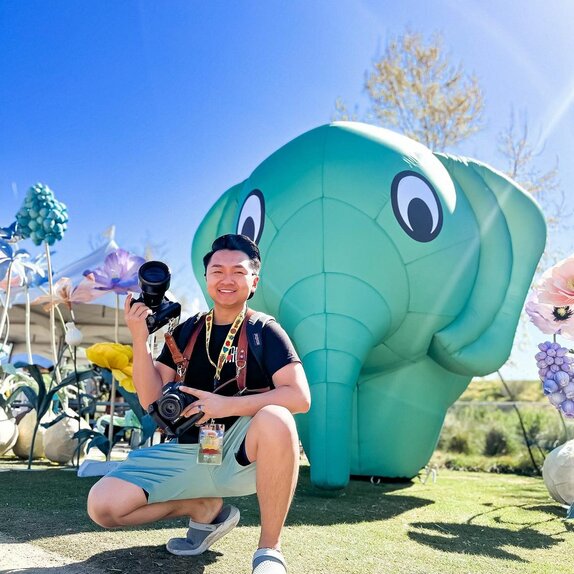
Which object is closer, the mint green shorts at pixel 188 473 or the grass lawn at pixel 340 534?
the mint green shorts at pixel 188 473

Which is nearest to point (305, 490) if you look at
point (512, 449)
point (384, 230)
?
point (384, 230)

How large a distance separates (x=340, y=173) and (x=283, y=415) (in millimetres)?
2428

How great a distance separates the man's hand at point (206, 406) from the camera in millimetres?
1720

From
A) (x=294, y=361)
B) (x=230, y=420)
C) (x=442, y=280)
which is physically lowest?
(x=230, y=420)

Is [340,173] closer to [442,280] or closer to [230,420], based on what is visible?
[442,280]

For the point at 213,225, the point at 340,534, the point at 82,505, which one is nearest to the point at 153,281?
the point at 340,534

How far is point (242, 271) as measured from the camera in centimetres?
199

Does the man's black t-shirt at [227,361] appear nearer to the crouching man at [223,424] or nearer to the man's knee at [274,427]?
the crouching man at [223,424]

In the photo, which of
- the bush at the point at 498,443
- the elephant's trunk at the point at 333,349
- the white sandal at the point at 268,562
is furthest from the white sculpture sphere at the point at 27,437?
the bush at the point at 498,443

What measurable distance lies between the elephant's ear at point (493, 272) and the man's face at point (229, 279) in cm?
227

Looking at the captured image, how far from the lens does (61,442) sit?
4.70 meters

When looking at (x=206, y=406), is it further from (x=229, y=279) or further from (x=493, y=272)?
(x=493, y=272)

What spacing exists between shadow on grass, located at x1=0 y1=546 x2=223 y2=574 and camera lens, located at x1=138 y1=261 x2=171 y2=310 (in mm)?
742

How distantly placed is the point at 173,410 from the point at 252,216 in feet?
8.47
